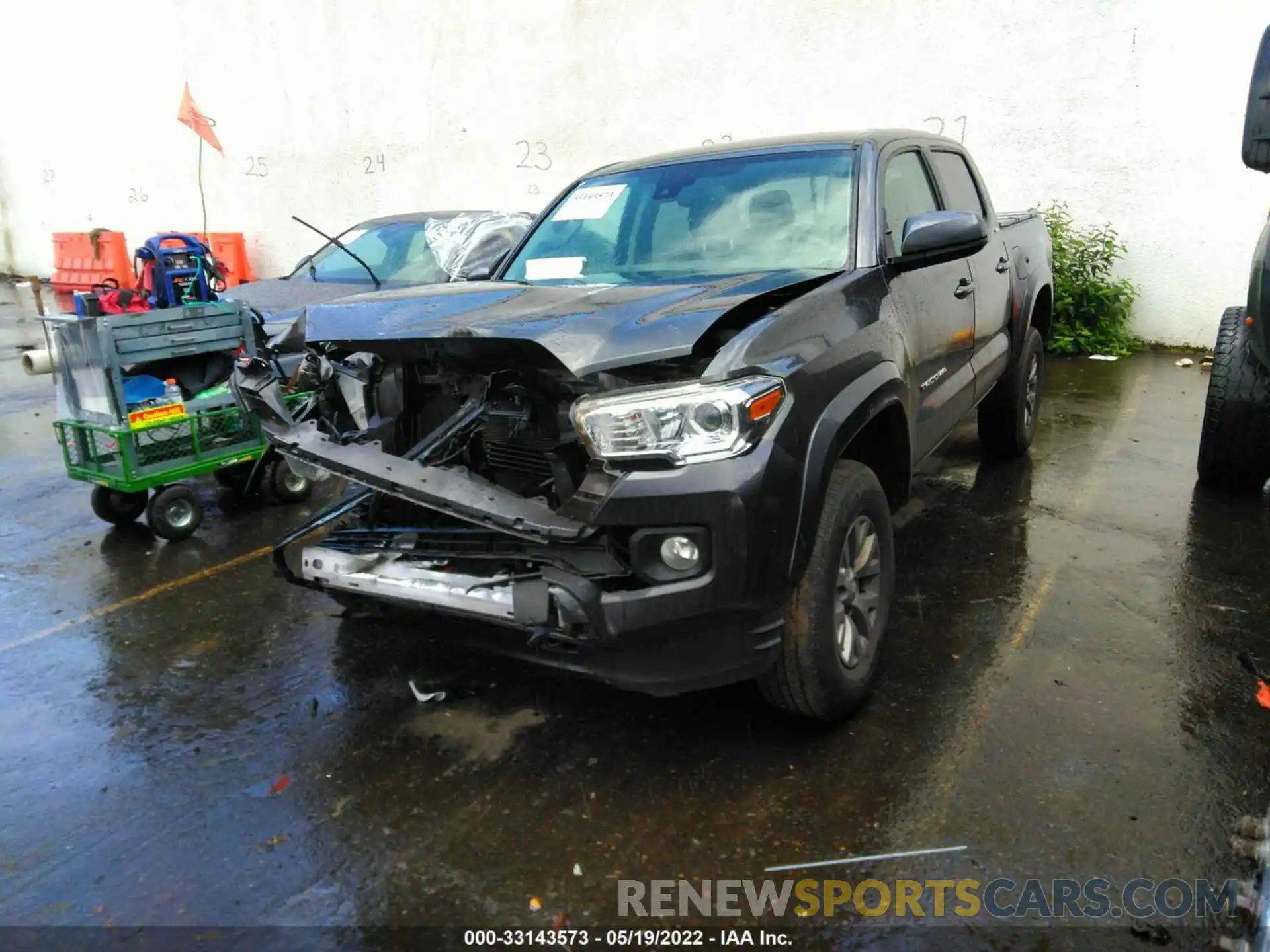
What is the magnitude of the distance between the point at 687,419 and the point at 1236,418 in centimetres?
382

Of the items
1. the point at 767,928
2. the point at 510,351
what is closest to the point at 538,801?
the point at 767,928

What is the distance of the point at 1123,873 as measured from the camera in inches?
95.4

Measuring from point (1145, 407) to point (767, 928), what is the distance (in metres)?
6.18

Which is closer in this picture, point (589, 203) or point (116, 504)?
point (589, 203)

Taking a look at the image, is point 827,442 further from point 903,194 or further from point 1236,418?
point 1236,418

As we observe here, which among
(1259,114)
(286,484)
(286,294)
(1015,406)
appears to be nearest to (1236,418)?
(1015,406)

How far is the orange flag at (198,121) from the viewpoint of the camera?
51.6ft

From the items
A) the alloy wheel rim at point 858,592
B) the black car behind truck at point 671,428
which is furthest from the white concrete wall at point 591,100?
the alloy wheel rim at point 858,592

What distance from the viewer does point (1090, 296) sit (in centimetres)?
907

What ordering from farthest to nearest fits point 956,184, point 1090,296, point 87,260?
point 87,260 < point 1090,296 < point 956,184

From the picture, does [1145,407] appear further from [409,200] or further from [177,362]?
[409,200]

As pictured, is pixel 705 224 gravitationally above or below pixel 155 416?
above

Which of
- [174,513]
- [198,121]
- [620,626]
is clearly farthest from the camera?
[198,121]

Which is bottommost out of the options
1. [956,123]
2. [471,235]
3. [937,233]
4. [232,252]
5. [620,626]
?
[620,626]
